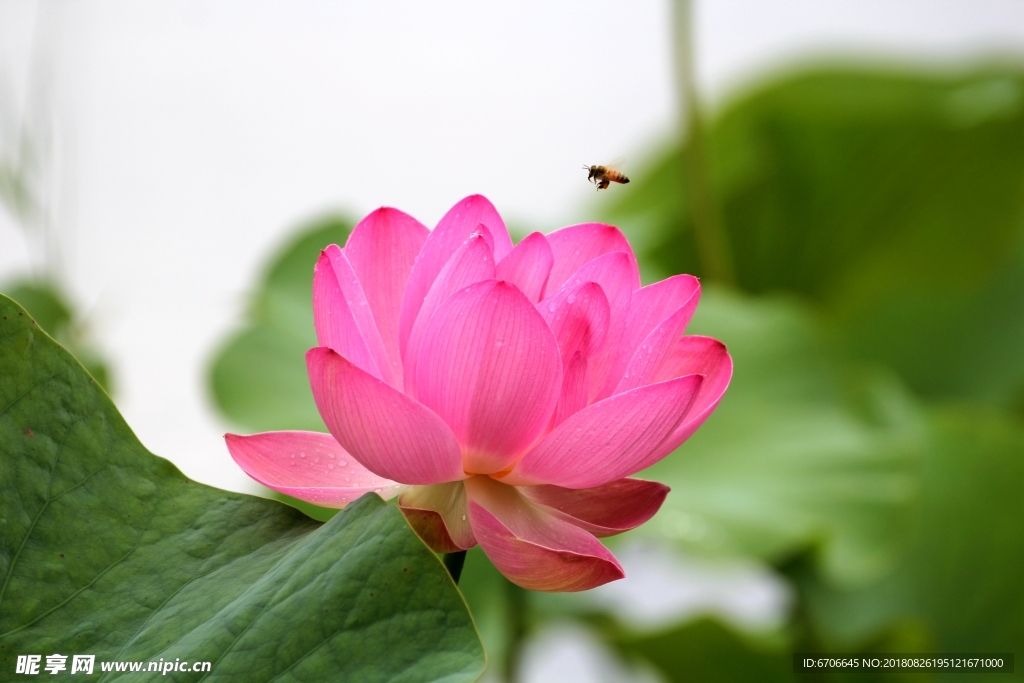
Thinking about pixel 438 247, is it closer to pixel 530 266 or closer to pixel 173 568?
pixel 530 266

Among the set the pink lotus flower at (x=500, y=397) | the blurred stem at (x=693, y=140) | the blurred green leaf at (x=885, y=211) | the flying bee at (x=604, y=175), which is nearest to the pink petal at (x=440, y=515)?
the pink lotus flower at (x=500, y=397)

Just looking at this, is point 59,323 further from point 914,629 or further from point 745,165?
point 745,165

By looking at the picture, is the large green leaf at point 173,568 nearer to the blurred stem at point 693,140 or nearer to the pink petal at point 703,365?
the pink petal at point 703,365

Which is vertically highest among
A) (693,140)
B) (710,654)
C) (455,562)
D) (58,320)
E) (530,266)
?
(693,140)

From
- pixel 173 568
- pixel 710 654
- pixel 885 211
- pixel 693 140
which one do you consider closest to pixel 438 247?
pixel 173 568

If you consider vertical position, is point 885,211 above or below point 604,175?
above

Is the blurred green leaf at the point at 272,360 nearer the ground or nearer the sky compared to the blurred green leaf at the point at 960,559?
nearer the sky
